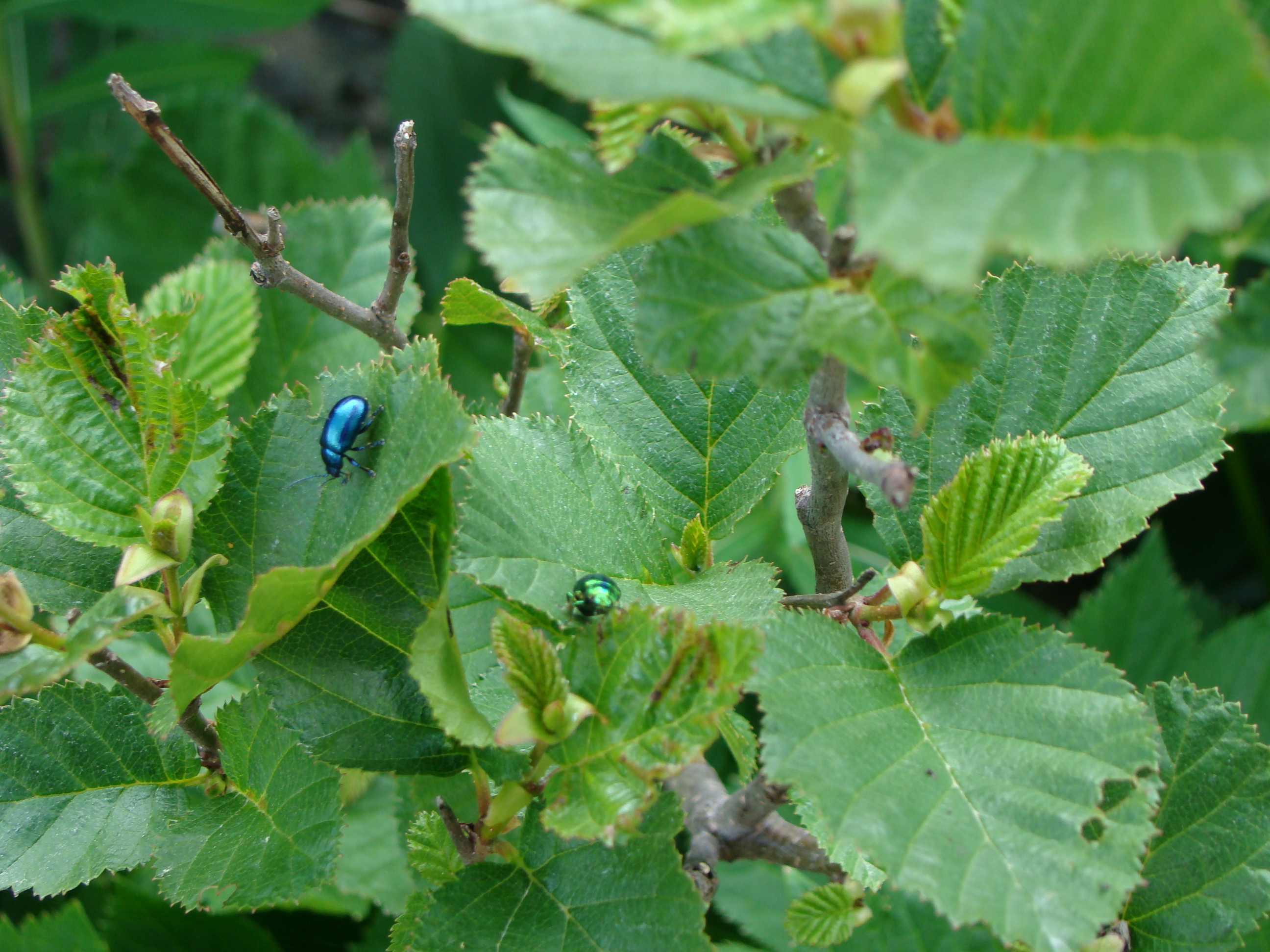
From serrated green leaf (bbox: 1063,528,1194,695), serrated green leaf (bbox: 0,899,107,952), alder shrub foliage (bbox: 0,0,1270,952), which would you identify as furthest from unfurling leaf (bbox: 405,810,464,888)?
serrated green leaf (bbox: 1063,528,1194,695)

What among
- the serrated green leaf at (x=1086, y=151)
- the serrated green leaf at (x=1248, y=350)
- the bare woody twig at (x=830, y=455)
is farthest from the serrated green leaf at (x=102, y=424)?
the serrated green leaf at (x=1248, y=350)

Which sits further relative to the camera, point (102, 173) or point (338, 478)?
point (102, 173)

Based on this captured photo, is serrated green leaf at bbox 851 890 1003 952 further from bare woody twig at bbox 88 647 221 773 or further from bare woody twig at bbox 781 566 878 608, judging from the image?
bare woody twig at bbox 88 647 221 773

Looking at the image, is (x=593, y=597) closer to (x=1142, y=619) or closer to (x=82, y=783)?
(x=82, y=783)

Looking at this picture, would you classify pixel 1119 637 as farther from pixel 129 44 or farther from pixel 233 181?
pixel 129 44

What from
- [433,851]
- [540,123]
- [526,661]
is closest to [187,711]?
[433,851]

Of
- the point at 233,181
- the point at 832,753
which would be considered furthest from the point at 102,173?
the point at 832,753
